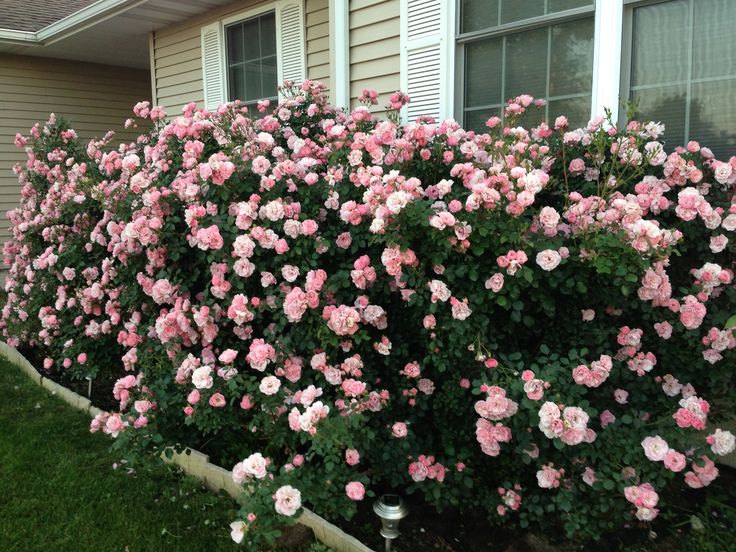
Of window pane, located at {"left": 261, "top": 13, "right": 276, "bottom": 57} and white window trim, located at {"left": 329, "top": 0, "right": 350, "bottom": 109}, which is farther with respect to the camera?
window pane, located at {"left": 261, "top": 13, "right": 276, "bottom": 57}

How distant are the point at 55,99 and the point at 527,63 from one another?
8.18 metres

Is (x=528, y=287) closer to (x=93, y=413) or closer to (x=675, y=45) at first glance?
(x=675, y=45)

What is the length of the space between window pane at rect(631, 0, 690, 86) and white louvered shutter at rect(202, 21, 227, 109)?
14.7ft

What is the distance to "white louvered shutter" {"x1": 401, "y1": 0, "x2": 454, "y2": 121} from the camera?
4160mm

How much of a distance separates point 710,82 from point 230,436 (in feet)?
10.3

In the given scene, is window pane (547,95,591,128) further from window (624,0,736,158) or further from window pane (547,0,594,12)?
A: window pane (547,0,594,12)

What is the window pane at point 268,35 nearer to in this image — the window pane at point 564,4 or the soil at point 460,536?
the window pane at point 564,4

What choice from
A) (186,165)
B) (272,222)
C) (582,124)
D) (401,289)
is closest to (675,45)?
(582,124)

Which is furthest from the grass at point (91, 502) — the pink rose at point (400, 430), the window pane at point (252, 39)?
the window pane at point (252, 39)

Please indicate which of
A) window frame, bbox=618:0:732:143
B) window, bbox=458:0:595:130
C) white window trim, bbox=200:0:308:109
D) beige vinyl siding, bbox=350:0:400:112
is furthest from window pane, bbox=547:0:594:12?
white window trim, bbox=200:0:308:109

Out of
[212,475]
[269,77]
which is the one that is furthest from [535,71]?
[269,77]

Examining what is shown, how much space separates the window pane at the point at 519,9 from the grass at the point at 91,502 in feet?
10.6

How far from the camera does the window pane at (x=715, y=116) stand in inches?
123

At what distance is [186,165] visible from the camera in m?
3.37
